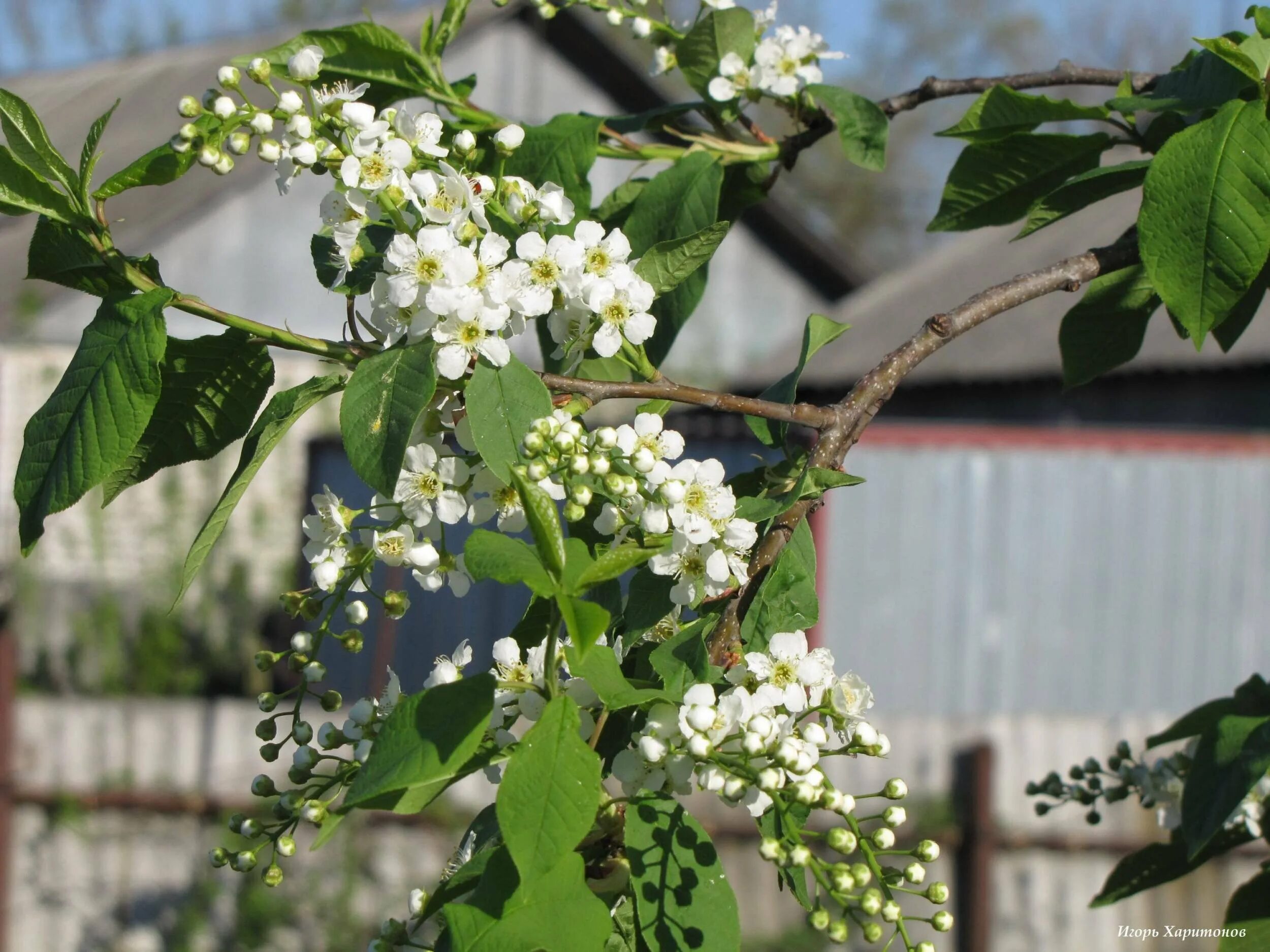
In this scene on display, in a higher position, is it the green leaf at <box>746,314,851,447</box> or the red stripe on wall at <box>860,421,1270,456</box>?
the red stripe on wall at <box>860,421,1270,456</box>

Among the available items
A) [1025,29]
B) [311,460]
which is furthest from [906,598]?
[1025,29]

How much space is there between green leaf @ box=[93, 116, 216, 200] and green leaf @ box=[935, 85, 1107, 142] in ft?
2.24

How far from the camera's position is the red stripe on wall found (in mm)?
6801

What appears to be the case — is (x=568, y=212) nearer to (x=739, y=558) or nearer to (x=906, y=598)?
(x=739, y=558)

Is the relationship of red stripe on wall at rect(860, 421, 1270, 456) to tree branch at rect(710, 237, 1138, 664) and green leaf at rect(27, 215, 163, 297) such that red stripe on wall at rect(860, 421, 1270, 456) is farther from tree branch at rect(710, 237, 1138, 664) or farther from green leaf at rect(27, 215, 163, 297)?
green leaf at rect(27, 215, 163, 297)

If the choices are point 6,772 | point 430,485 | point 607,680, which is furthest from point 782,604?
point 6,772

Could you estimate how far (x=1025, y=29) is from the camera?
88.1ft

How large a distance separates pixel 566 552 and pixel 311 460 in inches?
294

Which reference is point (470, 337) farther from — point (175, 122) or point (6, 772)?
point (175, 122)

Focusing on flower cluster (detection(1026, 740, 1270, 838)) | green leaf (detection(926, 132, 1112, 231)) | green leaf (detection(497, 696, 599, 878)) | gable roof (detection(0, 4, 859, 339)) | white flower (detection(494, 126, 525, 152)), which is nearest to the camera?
green leaf (detection(497, 696, 599, 878))

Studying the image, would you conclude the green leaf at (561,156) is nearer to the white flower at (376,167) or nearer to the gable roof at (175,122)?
the white flower at (376,167)

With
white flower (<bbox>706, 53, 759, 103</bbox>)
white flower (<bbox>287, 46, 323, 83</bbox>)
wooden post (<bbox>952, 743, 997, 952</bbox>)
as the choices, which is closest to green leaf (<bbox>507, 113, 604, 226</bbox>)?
white flower (<bbox>706, 53, 759, 103</bbox>)

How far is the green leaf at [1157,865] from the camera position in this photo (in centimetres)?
135

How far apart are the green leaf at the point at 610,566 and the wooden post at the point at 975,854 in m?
4.10
